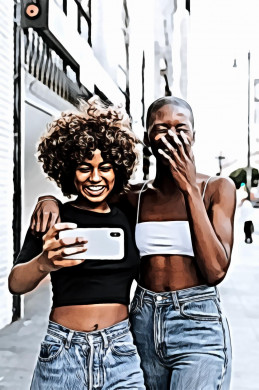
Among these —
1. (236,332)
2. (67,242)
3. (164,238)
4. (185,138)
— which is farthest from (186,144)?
(236,332)

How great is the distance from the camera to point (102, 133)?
50.5 inches

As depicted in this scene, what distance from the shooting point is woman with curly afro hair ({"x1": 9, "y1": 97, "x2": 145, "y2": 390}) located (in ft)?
3.91

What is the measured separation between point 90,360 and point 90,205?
36 cm

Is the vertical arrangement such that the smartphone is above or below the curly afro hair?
below

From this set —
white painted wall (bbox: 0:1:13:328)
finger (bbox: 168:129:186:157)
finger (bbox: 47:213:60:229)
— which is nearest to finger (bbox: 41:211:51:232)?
finger (bbox: 47:213:60:229)

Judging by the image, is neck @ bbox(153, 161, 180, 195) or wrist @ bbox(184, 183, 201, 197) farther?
neck @ bbox(153, 161, 180, 195)

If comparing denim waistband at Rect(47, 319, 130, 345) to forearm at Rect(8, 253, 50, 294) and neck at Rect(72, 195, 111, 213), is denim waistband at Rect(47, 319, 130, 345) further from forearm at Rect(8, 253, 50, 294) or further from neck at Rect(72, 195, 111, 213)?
neck at Rect(72, 195, 111, 213)

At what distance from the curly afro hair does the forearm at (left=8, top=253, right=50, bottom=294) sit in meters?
0.24

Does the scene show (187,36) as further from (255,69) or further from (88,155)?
(88,155)

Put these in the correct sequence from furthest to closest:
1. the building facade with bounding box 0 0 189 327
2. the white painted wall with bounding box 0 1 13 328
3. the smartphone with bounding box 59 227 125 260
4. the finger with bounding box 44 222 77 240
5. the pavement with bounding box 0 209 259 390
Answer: the white painted wall with bounding box 0 1 13 328 < the pavement with bounding box 0 209 259 390 < the building facade with bounding box 0 0 189 327 < the smartphone with bounding box 59 227 125 260 < the finger with bounding box 44 222 77 240

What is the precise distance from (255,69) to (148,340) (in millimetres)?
1288

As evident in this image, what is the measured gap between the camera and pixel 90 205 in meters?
1.31

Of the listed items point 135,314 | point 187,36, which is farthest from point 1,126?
point 135,314

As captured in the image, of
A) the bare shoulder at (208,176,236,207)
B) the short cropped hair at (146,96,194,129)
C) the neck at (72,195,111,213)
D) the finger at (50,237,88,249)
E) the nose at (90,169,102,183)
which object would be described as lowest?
the finger at (50,237,88,249)
